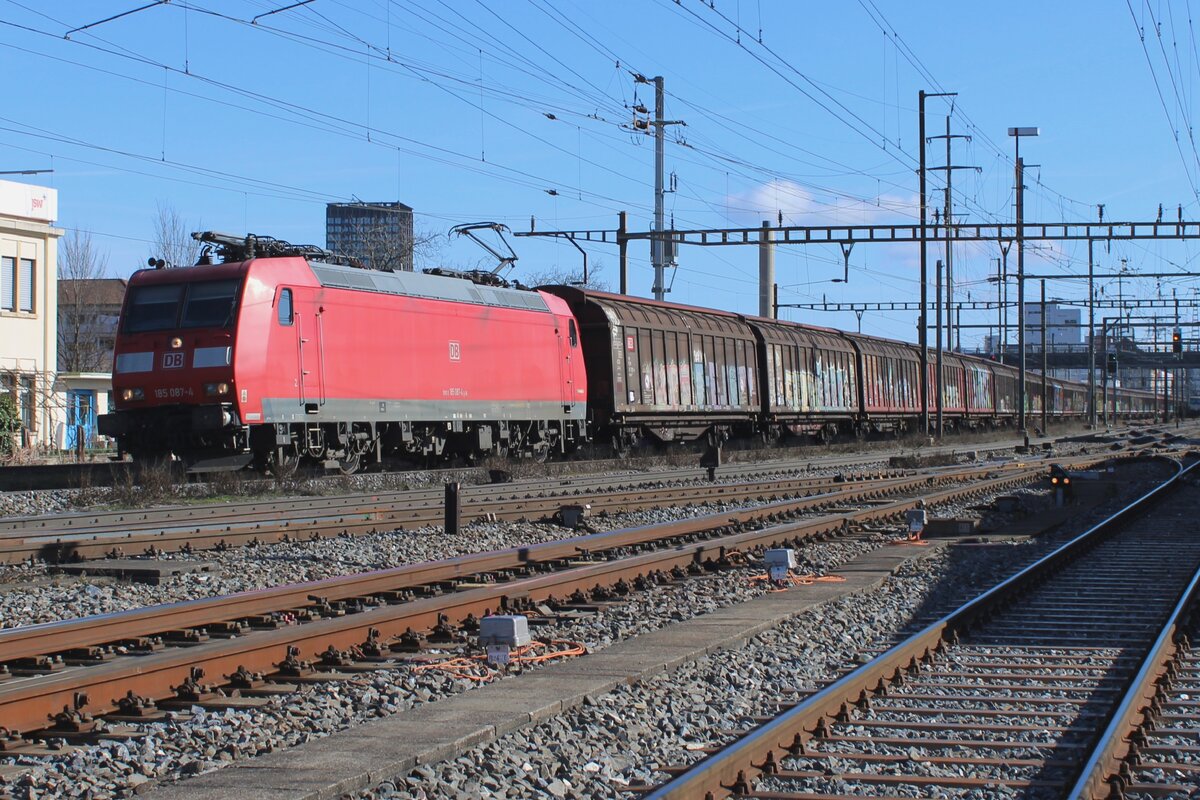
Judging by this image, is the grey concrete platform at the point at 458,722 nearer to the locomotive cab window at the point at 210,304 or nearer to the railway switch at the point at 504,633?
the railway switch at the point at 504,633

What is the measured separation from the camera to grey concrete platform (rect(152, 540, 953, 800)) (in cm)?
521

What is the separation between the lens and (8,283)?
1576 inches

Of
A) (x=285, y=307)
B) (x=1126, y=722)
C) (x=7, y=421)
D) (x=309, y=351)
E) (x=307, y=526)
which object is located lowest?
(x=1126, y=722)

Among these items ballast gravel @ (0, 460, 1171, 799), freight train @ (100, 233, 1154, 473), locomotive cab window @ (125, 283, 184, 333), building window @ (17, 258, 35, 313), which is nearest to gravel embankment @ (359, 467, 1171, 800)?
ballast gravel @ (0, 460, 1171, 799)

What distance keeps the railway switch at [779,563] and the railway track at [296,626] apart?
37.1 inches

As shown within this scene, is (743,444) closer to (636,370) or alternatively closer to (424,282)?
(636,370)

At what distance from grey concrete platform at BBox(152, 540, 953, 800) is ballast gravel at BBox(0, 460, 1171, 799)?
9cm

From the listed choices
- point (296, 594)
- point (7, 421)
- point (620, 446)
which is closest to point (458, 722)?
point (296, 594)

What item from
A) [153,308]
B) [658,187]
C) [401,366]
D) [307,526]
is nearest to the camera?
[307,526]

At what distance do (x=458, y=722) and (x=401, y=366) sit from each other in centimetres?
1670

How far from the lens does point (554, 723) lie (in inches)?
257

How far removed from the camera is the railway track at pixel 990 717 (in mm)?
5586

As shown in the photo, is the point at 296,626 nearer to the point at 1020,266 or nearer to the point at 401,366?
the point at 401,366

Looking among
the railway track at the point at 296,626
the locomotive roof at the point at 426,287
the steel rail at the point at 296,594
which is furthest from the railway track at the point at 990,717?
the locomotive roof at the point at 426,287
